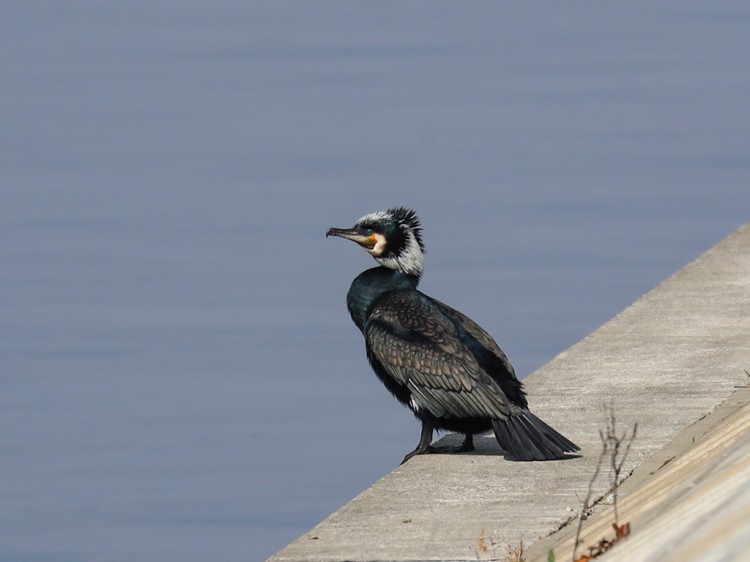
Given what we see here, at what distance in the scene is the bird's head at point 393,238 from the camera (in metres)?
8.25

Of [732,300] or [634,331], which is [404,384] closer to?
[634,331]

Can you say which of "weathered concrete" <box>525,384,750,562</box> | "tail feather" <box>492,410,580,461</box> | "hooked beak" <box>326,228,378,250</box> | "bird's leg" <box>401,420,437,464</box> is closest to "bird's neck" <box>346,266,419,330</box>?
"hooked beak" <box>326,228,378,250</box>

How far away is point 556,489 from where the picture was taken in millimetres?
6734

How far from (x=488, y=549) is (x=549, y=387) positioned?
256 cm

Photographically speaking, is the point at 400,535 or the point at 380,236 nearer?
the point at 400,535

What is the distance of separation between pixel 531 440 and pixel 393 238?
141cm

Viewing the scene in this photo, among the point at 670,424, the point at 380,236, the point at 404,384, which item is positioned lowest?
the point at 670,424

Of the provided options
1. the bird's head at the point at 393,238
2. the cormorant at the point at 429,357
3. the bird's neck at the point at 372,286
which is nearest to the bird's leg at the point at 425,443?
the cormorant at the point at 429,357

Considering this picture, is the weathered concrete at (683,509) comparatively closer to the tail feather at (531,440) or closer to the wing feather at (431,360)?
the tail feather at (531,440)

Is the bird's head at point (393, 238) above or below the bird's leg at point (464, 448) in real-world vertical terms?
above

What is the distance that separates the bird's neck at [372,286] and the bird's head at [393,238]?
1.3 inches

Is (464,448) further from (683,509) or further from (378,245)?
(683,509)

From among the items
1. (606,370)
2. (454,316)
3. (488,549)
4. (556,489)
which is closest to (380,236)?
(454,316)

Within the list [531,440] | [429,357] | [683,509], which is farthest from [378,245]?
[683,509]
